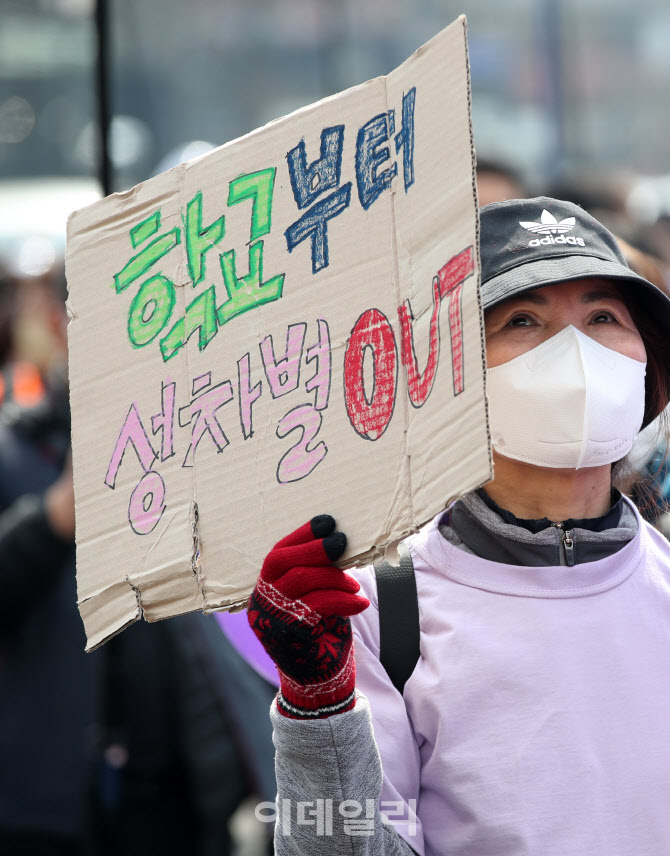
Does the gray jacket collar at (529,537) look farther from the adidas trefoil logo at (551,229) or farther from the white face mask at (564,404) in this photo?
the adidas trefoil logo at (551,229)

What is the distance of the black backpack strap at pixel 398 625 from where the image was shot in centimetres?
177

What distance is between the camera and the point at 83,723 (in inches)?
131

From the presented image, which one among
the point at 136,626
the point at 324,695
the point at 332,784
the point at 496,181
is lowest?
the point at 136,626

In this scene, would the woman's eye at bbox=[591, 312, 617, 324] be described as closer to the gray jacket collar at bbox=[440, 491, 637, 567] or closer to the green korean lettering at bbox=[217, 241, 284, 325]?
the gray jacket collar at bbox=[440, 491, 637, 567]

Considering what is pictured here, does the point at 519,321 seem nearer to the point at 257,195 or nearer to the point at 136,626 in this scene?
the point at 257,195

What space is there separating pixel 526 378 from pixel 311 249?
36 cm

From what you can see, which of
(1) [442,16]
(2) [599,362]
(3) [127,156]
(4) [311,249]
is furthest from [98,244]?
(1) [442,16]

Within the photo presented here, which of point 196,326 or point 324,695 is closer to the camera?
point 324,695

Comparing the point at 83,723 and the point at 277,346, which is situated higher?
the point at 277,346

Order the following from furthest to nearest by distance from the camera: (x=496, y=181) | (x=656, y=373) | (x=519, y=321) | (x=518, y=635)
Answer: (x=496, y=181)
(x=656, y=373)
(x=519, y=321)
(x=518, y=635)

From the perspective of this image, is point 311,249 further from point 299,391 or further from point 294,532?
point 294,532

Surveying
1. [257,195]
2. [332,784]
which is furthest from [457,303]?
[332,784]

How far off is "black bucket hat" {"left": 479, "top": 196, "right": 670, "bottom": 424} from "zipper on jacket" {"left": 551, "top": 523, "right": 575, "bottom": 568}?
0.35 metres

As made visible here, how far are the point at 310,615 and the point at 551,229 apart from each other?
76 cm
